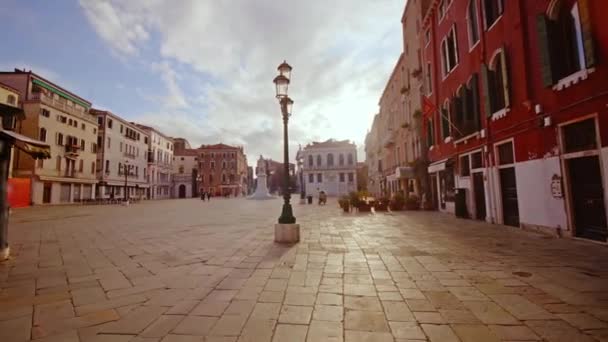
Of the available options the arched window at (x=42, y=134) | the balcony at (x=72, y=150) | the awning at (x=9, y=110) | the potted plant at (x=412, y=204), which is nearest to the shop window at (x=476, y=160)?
the potted plant at (x=412, y=204)

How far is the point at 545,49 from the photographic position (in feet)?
23.2

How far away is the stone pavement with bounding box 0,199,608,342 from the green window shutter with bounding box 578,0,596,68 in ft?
13.1

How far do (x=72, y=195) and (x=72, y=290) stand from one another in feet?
125

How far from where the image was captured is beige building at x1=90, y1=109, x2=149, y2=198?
3803 centimetres

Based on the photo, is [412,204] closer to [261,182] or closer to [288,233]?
[288,233]

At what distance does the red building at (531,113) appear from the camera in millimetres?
6160

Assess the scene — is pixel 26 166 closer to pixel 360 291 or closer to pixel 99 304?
pixel 99 304

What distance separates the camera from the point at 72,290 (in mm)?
3744

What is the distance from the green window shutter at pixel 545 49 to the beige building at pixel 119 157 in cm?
3990

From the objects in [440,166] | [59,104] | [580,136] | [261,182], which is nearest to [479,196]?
[440,166]

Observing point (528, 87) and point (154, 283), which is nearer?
point (154, 283)

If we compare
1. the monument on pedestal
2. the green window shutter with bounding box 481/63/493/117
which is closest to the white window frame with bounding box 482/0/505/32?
the green window shutter with bounding box 481/63/493/117

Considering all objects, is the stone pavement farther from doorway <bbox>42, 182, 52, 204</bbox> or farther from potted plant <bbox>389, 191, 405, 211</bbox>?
doorway <bbox>42, 182, 52, 204</bbox>

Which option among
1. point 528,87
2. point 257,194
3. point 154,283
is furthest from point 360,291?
point 257,194
